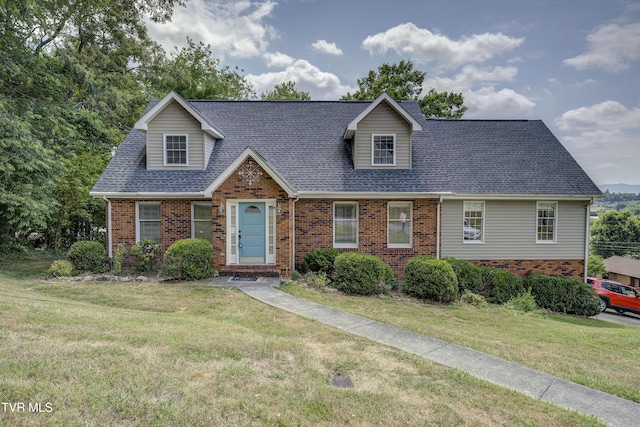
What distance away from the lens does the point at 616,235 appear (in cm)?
4634

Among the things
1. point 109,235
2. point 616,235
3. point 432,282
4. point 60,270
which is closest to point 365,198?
point 432,282

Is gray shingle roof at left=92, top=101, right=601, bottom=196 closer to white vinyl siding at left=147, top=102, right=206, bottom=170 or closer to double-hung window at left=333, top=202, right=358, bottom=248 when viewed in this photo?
white vinyl siding at left=147, top=102, right=206, bottom=170

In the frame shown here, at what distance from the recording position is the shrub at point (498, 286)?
1111 cm

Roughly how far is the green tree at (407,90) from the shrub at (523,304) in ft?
61.3

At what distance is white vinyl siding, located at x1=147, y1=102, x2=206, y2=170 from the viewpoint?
41.2ft

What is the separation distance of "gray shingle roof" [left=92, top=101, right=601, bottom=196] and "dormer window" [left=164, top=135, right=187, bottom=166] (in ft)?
1.64

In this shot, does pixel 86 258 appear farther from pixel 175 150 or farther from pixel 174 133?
pixel 174 133

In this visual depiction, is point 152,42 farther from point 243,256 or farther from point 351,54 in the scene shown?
point 243,256

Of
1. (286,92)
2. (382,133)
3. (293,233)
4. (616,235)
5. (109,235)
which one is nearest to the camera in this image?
(293,233)

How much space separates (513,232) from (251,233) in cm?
1044

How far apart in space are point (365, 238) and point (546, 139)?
34.5 ft

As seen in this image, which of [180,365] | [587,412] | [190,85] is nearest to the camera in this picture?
[587,412]

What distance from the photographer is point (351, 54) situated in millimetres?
18984

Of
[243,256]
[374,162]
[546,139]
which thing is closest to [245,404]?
[243,256]
